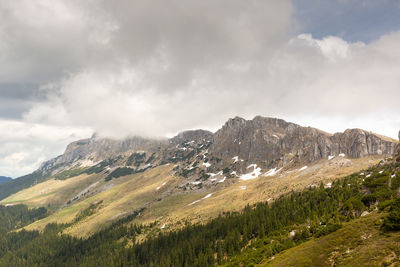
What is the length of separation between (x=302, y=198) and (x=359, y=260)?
12423cm

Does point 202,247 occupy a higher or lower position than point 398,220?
lower

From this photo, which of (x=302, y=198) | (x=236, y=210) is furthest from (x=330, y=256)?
(x=236, y=210)

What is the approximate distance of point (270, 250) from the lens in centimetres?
6938

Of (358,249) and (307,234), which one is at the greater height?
(358,249)

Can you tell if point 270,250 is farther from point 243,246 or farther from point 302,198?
point 302,198

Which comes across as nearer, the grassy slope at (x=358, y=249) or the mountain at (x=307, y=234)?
the grassy slope at (x=358, y=249)

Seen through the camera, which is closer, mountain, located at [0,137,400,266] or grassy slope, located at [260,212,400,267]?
grassy slope, located at [260,212,400,267]

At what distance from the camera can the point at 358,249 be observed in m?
33.9

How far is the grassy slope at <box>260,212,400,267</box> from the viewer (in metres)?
28.5

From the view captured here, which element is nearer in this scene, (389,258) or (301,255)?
(389,258)

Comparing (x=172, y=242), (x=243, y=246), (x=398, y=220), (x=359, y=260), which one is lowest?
(x=172, y=242)

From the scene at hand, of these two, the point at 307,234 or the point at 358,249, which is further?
the point at 307,234

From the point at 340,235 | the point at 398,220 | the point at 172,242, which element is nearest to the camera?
the point at 398,220

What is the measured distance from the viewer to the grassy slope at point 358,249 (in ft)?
93.7
